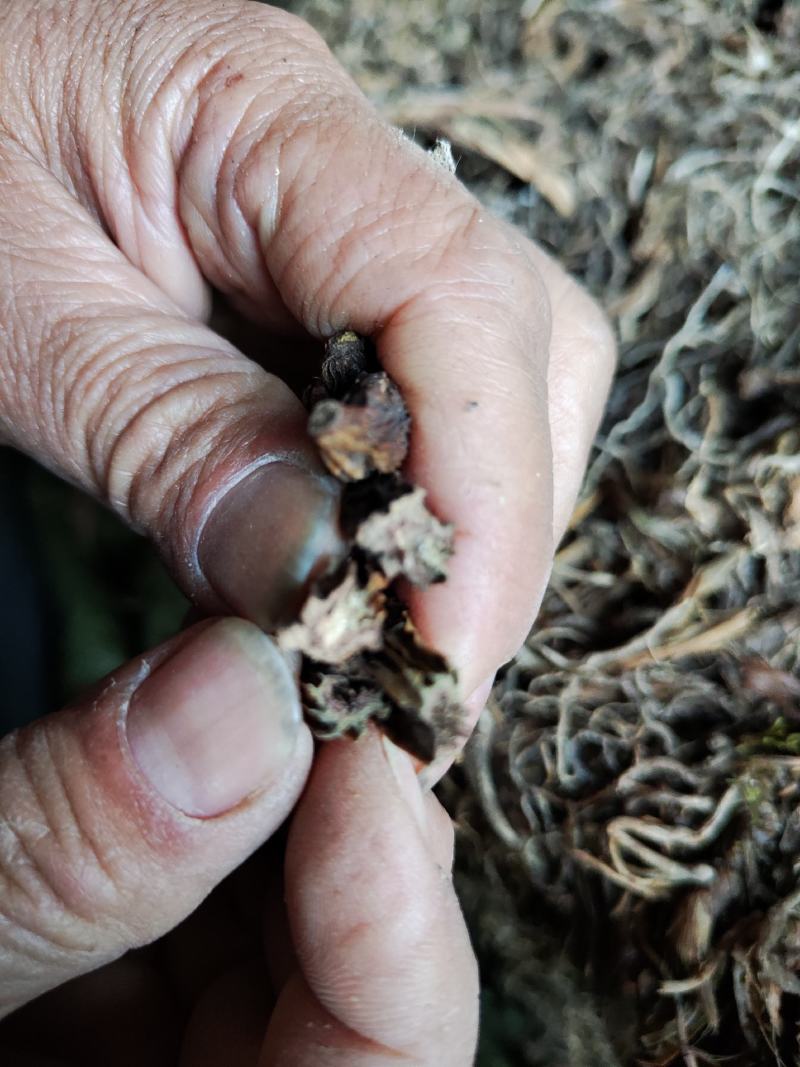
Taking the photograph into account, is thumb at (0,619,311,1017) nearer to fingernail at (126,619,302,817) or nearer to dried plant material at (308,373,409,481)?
fingernail at (126,619,302,817)

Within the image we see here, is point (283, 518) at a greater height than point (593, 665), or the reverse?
point (283, 518)

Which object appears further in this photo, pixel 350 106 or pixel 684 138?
Answer: pixel 684 138

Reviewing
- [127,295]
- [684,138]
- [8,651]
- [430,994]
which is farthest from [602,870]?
[684,138]

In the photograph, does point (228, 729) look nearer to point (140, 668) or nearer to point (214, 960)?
point (140, 668)

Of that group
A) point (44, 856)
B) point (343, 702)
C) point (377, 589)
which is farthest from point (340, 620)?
point (44, 856)

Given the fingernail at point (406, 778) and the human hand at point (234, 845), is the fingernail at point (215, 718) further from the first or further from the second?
the fingernail at point (406, 778)

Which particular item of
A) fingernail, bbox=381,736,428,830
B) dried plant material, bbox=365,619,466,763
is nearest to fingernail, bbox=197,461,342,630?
dried plant material, bbox=365,619,466,763

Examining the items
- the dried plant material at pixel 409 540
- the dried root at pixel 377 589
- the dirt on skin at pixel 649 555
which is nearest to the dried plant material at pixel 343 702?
the dried root at pixel 377 589

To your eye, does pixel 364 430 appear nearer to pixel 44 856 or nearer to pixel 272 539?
pixel 272 539
